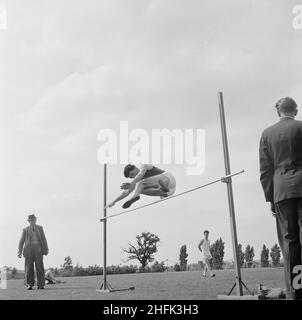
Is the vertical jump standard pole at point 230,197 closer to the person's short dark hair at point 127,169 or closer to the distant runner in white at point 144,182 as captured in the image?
the distant runner in white at point 144,182

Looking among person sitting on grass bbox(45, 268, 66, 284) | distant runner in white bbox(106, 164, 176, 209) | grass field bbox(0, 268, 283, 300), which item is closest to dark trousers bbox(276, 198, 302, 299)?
grass field bbox(0, 268, 283, 300)

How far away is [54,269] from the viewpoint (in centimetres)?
1020

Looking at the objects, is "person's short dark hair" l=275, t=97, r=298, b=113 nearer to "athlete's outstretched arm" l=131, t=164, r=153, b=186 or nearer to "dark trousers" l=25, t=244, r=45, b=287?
"athlete's outstretched arm" l=131, t=164, r=153, b=186

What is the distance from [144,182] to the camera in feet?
21.4

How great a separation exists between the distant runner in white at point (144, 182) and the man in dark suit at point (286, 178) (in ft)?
8.46

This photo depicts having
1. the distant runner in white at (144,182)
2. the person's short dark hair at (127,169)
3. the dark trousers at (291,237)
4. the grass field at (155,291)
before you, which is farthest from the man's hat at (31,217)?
the dark trousers at (291,237)

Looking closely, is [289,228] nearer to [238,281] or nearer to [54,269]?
[238,281]

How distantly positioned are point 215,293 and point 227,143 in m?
1.57

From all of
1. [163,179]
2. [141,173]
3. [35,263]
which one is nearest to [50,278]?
[35,263]

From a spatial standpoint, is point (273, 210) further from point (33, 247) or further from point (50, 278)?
point (50, 278)

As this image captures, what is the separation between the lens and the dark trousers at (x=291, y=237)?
3529 millimetres
